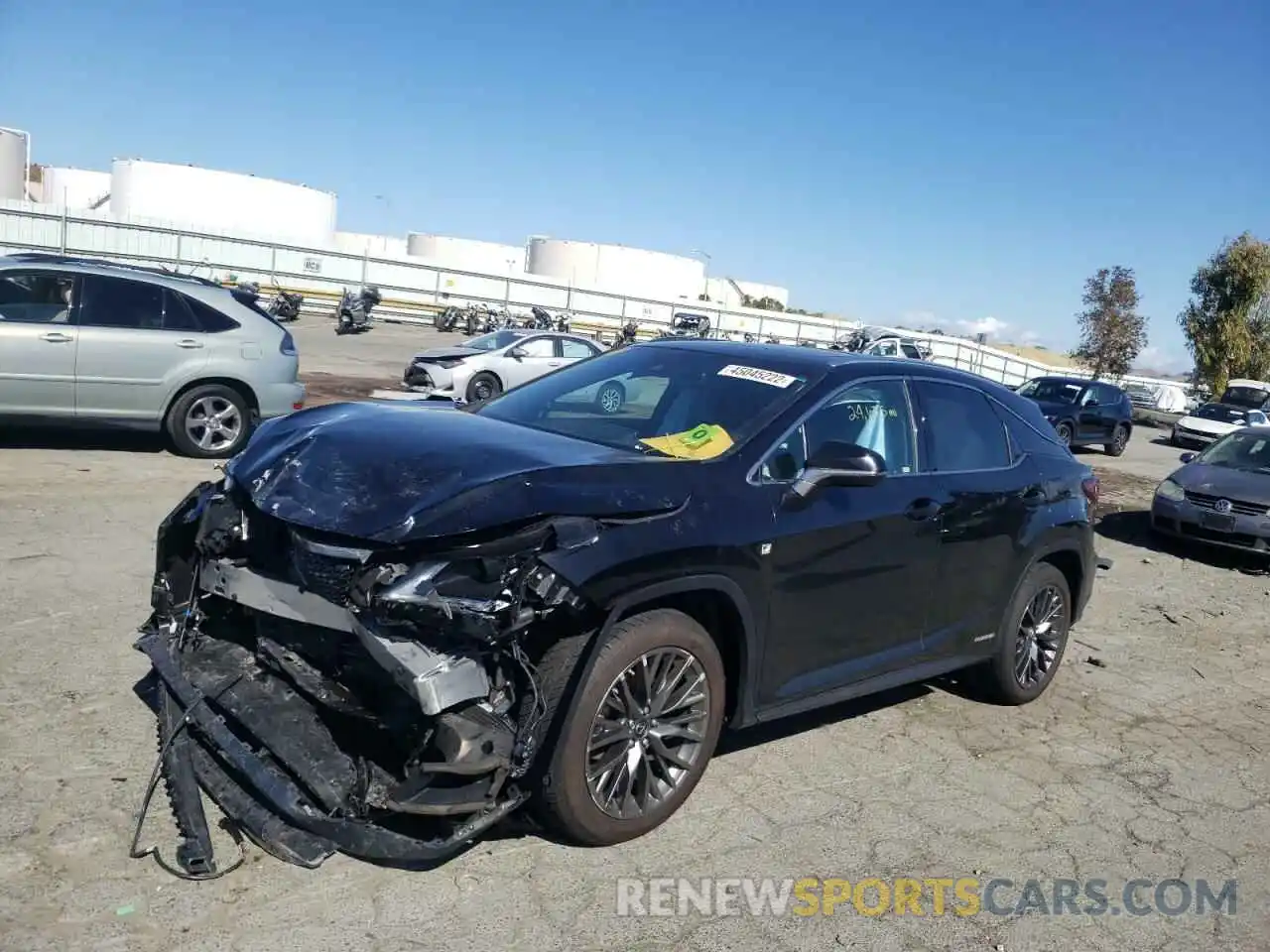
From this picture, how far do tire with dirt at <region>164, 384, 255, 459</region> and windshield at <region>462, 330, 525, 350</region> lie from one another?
30.1 ft

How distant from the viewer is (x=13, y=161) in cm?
5194

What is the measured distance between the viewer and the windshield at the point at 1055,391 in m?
23.2

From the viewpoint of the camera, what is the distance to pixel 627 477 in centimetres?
385

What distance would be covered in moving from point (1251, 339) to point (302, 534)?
50432 millimetres

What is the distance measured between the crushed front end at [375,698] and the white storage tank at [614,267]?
68.2m

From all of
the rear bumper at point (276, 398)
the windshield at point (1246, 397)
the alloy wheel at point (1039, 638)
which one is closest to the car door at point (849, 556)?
the alloy wheel at point (1039, 638)

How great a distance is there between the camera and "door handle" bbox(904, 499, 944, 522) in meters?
4.82

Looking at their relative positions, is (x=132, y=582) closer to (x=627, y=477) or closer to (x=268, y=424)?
(x=268, y=424)

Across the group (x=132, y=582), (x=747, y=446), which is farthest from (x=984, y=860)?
(x=132, y=582)

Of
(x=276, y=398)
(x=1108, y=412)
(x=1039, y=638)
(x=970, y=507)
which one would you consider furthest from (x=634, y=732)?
(x=1108, y=412)

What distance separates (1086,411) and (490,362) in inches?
496

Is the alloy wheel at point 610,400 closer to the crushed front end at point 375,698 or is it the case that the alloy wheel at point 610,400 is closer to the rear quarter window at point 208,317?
the crushed front end at point 375,698

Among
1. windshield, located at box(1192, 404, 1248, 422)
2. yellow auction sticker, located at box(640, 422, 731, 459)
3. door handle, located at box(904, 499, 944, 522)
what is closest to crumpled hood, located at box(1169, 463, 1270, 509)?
door handle, located at box(904, 499, 944, 522)

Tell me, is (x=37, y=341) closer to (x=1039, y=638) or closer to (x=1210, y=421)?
(x=1039, y=638)
